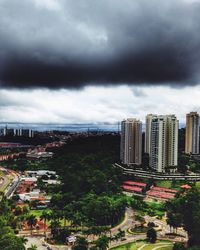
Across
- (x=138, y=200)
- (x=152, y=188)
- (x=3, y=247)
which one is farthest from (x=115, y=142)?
(x=3, y=247)

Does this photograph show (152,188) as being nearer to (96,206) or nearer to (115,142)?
(96,206)

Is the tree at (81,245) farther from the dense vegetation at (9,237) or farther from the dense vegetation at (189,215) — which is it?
the dense vegetation at (189,215)

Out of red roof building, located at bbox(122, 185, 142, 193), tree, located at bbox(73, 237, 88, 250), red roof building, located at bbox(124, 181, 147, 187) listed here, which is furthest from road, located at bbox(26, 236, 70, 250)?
red roof building, located at bbox(124, 181, 147, 187)

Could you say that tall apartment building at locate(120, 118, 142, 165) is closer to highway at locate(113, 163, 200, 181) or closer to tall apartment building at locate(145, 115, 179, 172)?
tall apartment building at locate(145, 115, 179, 172)

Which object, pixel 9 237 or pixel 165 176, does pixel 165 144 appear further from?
pixel 9 237

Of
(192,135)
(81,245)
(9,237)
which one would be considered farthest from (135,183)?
(9,237)

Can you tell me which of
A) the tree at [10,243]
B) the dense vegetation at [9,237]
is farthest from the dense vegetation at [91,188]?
the tree at [10,243]
